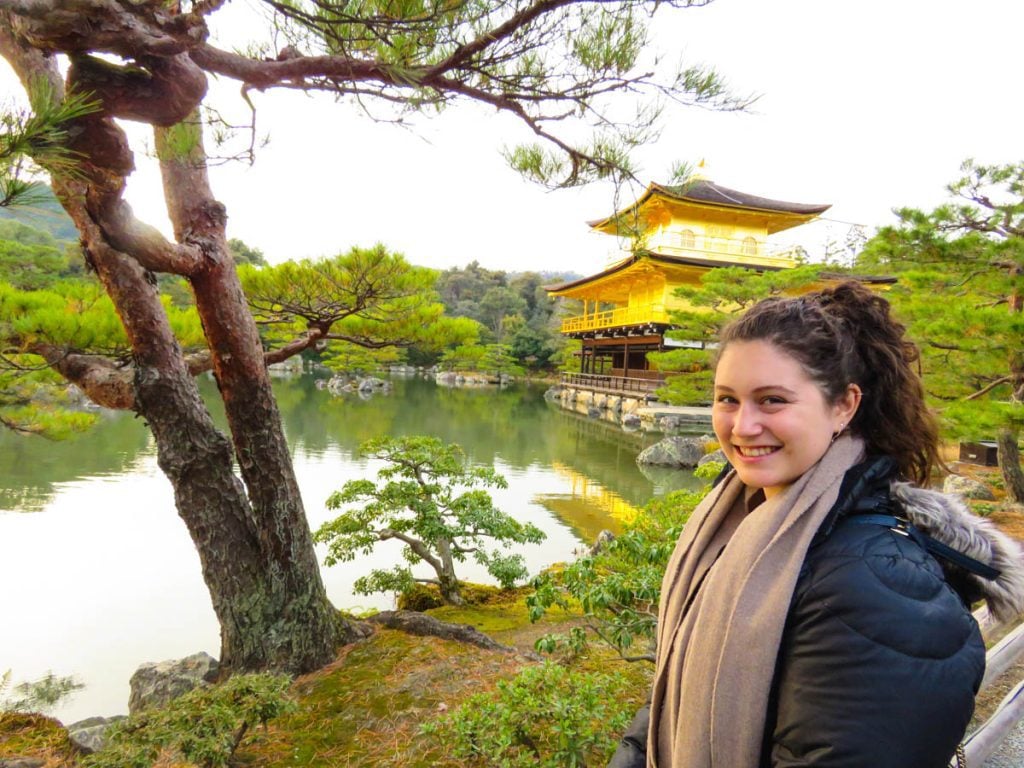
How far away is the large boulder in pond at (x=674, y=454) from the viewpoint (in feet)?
30.0

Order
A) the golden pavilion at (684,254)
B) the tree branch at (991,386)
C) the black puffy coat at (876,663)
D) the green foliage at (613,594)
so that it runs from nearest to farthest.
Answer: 1. the black puffy coat at (876,663)
2. the green foliage at (613,594)
3. the tree branch at (991,386)
4. the golden pavilion at (684,254)

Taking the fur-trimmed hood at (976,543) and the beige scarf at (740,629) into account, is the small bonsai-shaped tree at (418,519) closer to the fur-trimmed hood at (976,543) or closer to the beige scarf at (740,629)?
the beige scarf at (740,629)

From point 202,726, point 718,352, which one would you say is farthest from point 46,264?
point 718,352

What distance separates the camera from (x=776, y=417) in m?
0.73

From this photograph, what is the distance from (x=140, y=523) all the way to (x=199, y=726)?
486 cm

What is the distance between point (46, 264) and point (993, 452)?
1642cm

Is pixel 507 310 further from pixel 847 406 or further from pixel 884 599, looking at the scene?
pixel 884 599

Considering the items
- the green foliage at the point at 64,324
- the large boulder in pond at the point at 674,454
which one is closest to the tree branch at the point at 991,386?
the large boulder in pond at the point at 674,454

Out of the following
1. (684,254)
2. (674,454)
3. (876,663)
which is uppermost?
(684,254)

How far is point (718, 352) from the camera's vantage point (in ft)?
2.79

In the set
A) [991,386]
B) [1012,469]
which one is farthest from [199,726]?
[1012,469]

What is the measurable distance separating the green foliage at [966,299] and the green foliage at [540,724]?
3873mm

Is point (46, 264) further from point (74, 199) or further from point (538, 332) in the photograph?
point (538, 332)

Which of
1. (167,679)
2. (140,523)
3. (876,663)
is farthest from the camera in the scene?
(140,523)
